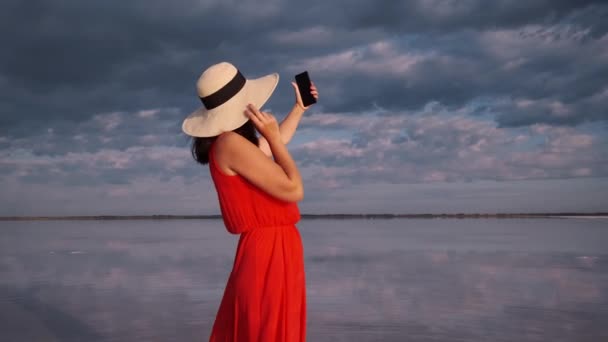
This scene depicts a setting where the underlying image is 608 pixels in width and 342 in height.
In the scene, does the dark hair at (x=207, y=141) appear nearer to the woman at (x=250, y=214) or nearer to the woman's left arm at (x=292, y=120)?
the woman at (x=250, y=214)

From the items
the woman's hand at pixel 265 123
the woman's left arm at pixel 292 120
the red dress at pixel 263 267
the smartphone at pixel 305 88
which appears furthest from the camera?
the woman's left arm at pixel 292 120

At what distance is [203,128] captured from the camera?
2447mm

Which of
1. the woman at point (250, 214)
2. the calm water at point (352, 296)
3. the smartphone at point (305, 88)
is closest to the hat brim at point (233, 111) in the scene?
the woman at point (250, 214)

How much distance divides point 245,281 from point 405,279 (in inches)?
269

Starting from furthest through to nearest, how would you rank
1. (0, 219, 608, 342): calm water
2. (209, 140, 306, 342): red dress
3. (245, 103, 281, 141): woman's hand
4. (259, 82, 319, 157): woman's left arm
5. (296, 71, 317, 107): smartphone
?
(0, 219, 608, 342): calm water < (259, 82, 319, 157): woman's left arm < (296, 71, 317, 107): smartphone < (209, 140, 306, 342): red dress < (245, 103, 281, 141): woman's hand

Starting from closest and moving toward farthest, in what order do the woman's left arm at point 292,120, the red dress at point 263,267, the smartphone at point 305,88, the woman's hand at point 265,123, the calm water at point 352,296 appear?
the woman's hand at point 265,123, the red dress at point 263,267, the smartphone at point 305,88, the woman's left arm at point 292,120, the calm water at point 352,296

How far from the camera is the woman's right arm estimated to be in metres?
2.28

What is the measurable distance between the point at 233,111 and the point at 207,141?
16 cm

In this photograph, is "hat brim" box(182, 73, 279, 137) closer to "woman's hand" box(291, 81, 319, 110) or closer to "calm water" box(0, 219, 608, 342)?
"woman's hand" box(291, 81, 319, 110)

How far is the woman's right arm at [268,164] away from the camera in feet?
7.48

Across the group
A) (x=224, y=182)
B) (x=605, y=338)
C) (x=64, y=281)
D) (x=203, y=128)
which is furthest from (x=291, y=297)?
(x=64, y=281)

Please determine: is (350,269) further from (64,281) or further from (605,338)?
Answer: (605,338)

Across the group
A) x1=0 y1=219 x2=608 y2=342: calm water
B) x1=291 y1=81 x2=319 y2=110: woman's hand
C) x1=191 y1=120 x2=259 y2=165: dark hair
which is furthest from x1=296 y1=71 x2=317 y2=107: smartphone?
x1=0 y1=219 x2=608 y2=342: calm water

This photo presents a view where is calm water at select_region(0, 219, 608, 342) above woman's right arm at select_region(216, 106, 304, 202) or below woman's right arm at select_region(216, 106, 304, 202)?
below
